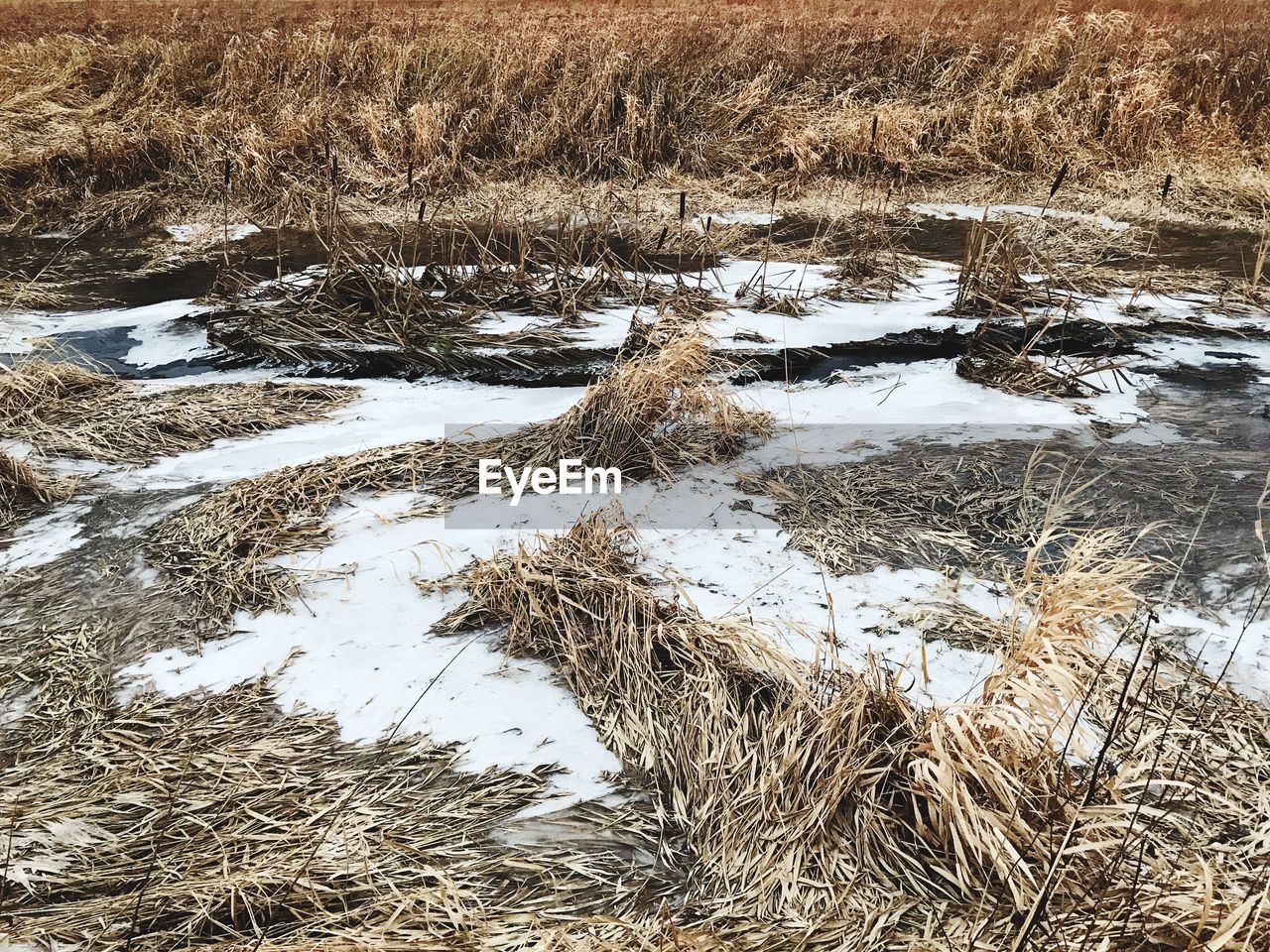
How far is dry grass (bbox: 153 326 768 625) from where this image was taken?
2.36 meters

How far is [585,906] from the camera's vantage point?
1.35 metres

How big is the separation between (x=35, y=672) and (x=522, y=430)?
1.60 meters

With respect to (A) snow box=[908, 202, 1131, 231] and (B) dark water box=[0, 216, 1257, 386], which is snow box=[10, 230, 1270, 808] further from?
(A) snow box=[908, 202, 1131, 231]

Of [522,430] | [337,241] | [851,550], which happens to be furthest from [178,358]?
[851,550]

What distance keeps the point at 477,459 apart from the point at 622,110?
16.4 feet

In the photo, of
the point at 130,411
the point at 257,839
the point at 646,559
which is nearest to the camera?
the point at 257,839

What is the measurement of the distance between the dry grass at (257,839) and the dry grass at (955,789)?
0.22 metres

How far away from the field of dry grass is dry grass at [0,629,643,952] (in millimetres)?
4614

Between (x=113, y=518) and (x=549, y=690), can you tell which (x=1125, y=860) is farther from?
(x=113, y=518)

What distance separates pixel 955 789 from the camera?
4.41 ft

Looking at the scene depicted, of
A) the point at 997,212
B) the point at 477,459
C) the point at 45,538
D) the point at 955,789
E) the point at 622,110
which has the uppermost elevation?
the point at 622,110

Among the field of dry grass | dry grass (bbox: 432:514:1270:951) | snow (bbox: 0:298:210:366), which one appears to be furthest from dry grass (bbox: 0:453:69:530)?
the field of dry grass

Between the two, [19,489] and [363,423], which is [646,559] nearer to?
[363,423]

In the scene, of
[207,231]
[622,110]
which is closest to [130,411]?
[207,231]
